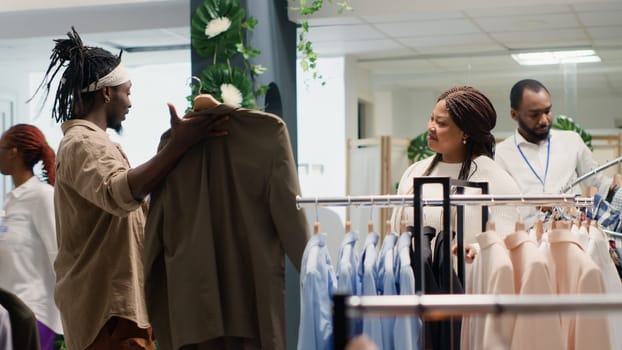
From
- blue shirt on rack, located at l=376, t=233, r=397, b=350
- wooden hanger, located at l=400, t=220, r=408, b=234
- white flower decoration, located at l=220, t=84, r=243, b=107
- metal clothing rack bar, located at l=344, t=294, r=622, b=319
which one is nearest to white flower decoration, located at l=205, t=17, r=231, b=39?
white flower decoration, located at l=220, t=84, r=243, b=107

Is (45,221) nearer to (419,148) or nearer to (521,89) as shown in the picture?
(521,89)

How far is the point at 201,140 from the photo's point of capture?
102 inches

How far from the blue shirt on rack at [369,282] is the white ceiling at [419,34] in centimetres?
355

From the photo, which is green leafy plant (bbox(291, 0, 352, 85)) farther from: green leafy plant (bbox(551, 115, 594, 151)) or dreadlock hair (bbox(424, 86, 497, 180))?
dreadlock hair (bbox(424, 86, 497, 180))

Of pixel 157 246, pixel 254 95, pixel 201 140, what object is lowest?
pixel 157 246

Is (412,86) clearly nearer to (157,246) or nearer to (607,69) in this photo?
(607,69)

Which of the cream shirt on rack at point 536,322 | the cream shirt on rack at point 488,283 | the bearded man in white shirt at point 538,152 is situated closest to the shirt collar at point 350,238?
the cream shirt on rack at point 488,283

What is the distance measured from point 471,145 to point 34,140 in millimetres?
2366

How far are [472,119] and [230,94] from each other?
226 centimetres

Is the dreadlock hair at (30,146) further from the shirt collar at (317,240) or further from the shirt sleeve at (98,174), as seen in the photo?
the shirt collar at (317,240)

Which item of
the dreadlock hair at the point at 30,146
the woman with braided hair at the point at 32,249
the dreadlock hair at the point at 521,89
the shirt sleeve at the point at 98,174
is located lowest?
the woman with braided hair at the point at 32,249

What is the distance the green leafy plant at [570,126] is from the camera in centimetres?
653

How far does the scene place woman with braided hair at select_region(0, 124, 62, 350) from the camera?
4.36 m

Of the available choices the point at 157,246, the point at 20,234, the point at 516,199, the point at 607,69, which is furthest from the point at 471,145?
the point at 607,69
